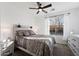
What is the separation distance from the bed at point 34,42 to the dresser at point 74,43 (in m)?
0.32

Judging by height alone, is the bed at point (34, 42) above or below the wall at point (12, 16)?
below

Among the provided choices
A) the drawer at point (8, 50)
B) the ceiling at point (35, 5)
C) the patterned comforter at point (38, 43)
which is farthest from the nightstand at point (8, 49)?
the ceiling at point (35, 5)

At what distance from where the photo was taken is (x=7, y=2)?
1499mm

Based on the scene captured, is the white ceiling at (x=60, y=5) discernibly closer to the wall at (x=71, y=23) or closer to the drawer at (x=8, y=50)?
the wall at (x=71, y=23)

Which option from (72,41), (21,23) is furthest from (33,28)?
(72,41)

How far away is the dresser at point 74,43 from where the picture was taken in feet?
4.98

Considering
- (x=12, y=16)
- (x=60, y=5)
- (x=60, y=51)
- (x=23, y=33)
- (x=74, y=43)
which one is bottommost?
(x=60, y=51)

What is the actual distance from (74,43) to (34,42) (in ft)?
2.44

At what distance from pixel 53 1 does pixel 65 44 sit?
813 millimetres

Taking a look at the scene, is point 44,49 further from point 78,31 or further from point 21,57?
point 78,31

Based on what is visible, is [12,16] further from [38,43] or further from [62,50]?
[62,50]

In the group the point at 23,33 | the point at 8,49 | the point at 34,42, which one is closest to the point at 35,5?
the point at 23,33

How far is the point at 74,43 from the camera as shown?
61.7 inches

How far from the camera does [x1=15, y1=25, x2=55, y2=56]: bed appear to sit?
1.56 m
